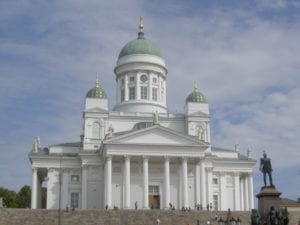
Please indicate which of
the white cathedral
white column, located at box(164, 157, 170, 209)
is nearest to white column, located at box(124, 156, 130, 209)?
the white cathedral

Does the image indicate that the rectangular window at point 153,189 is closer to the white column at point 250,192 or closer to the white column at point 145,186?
the white column at point 145,186

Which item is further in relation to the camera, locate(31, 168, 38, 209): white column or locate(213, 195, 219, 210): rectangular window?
locate(213, 195, 219, 210): rectangular window

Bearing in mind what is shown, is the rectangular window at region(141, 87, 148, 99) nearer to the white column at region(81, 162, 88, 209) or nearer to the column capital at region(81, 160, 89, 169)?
the column capital at region(81, 160, 89, 169)

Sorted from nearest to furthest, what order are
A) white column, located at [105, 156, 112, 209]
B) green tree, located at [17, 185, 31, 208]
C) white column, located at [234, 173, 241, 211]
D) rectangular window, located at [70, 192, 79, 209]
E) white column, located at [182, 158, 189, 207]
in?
white column, located at [105, 156, 112, 209], white column, located at [182, 158, 189, 207], rectangular window, located at [70, 192, 79, 209], white column, located at [234, 173, 241, 211], green tree, located at [17, 185, 31, 208]

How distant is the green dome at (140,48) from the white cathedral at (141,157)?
13cm

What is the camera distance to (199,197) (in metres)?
63.8

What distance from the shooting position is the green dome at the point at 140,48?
76456 millimetres

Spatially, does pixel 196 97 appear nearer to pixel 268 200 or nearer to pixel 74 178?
pixel 74 178

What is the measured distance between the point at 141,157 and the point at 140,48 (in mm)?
19005

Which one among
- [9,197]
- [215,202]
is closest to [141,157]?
[215,202]

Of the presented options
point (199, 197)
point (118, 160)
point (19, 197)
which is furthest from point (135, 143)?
point (19, 197)

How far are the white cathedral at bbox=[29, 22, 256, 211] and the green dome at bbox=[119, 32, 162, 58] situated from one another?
0.13 meters

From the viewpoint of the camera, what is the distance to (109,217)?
2021 inches

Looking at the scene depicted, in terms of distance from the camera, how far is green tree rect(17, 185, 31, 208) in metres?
91.6
